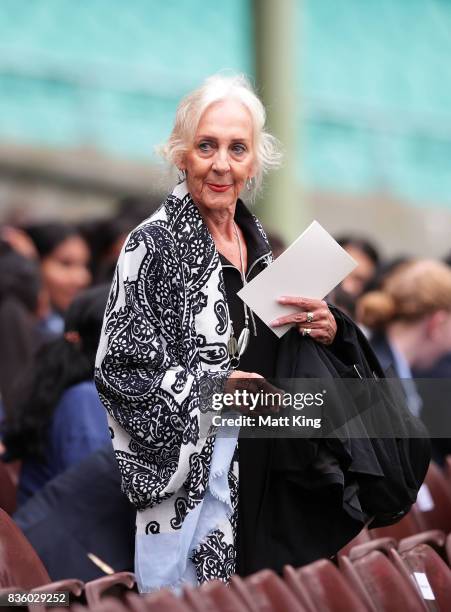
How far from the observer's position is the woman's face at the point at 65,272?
245 inches

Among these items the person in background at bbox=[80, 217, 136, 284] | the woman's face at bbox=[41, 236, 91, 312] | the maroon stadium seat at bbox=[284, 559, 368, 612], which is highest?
the person in background at bbox=[80, 217, 136, 284]

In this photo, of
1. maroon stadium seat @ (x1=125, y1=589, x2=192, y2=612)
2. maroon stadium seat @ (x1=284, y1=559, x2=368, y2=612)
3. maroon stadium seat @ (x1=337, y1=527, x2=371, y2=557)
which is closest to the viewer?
maroon stadium seat @ (x1=125, y1=589, x2=192, y2=612)

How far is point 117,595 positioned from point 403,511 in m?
0.68

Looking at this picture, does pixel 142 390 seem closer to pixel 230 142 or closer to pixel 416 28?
pixel 230 142

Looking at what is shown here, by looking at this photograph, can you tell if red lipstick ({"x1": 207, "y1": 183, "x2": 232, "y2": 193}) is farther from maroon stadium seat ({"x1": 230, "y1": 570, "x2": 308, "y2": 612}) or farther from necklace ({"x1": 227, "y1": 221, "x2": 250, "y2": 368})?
maroon stadium seat ({"x1": 230, "y1": 570, "x2": 308, "y2": 612})

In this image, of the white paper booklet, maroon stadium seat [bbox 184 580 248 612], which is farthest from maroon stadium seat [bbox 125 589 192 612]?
the white paper booklet

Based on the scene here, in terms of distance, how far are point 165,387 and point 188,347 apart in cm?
11

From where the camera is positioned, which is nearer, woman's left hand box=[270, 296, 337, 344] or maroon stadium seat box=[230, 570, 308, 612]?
maroon stadium seat box=[230, 570, 308, 612]

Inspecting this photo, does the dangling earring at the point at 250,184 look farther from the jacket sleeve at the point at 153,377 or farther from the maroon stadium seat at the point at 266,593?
the maroon stadium seat at the point at 266,593

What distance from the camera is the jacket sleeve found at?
279 cm

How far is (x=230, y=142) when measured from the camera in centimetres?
294

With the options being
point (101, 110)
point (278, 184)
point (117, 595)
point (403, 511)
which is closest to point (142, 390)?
point (117, 595)

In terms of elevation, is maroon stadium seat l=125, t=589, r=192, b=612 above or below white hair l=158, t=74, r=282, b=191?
below

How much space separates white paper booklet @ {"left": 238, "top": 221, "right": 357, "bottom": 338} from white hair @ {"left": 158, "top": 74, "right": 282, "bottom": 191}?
0.88 feet
